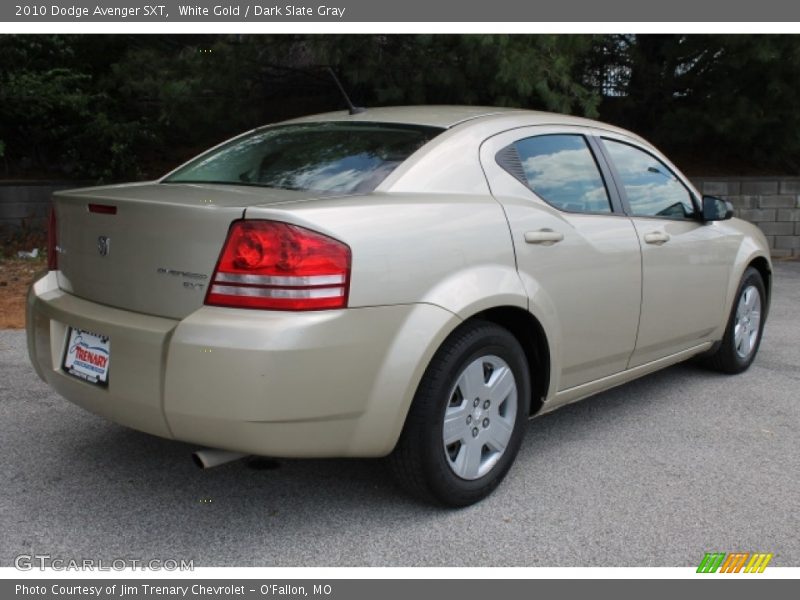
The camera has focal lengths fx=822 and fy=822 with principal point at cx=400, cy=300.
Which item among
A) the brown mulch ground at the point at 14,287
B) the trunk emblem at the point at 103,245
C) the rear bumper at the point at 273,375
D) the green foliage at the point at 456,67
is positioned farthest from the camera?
the green foliage at the point at 456,67

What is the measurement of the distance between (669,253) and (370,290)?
2.13 metres

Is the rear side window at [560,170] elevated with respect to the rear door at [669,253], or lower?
elevated

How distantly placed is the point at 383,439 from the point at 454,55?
5.64m

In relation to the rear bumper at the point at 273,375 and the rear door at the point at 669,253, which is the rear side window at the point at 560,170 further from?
the rear bumper at the point at 273,375

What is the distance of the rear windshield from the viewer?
10.7ft

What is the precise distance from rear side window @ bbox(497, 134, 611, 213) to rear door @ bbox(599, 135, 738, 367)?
193 mm

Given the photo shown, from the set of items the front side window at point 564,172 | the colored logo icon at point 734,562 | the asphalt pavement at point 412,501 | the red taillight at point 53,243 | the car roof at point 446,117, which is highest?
the car roof at point 446,117

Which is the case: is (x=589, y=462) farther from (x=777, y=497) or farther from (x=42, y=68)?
(x=42, y=68)

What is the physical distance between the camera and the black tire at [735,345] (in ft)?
16.6

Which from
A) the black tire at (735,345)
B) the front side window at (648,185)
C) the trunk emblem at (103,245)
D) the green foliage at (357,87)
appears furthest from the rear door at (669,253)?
the green foliage at (357,87)

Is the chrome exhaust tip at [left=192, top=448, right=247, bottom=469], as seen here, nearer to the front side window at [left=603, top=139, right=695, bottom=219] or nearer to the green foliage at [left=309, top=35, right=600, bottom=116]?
the front side window at [left=603, top=139, right=695, bottom=219]

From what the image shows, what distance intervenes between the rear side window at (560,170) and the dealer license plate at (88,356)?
5.82 ft

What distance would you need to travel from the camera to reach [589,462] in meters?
3.76

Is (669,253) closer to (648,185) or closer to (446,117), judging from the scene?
(648,185)
